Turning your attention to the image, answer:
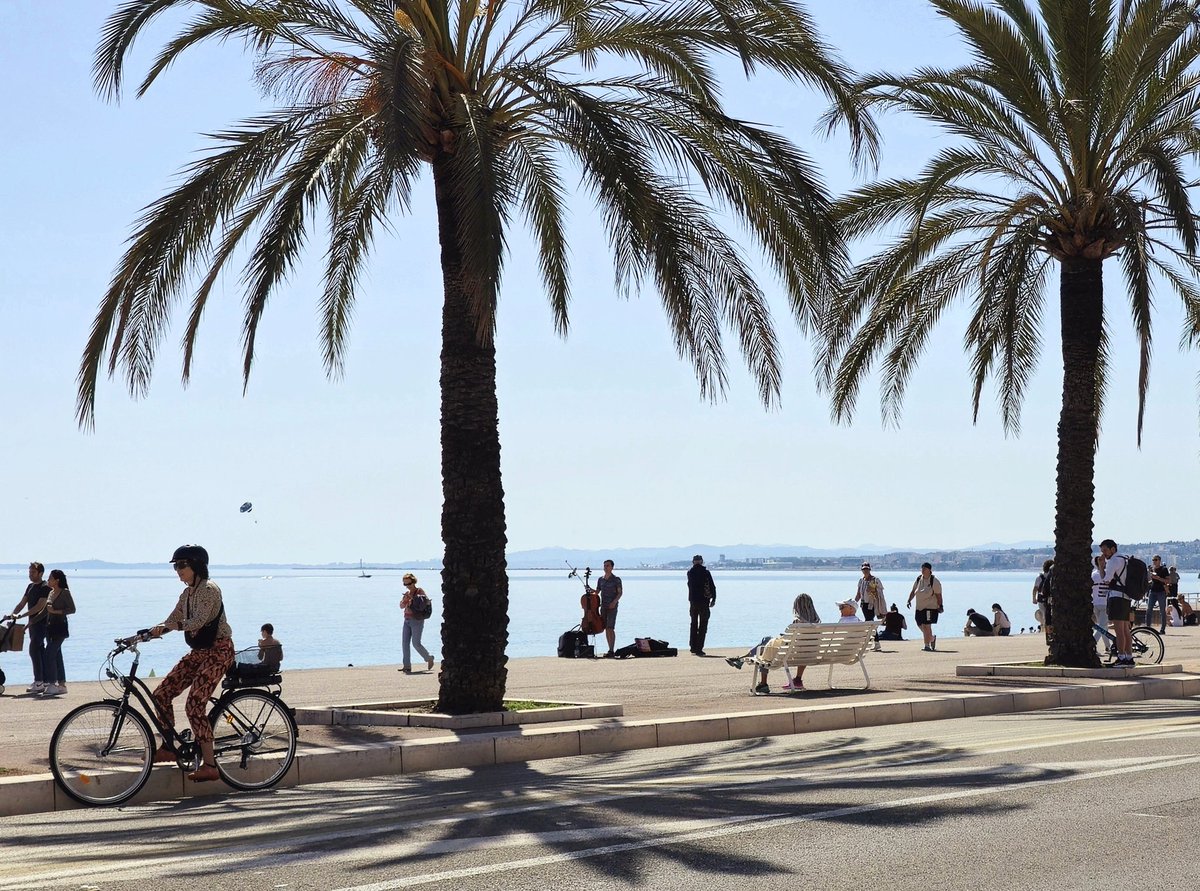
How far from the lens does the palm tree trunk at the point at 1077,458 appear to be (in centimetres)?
1873

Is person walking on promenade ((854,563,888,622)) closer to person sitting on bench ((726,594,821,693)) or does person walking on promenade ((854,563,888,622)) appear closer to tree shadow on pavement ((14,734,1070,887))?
person sitting on bench ((726,594,821,693))

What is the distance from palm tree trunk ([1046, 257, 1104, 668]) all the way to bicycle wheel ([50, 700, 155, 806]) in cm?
1266

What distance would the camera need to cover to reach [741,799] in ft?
29.8

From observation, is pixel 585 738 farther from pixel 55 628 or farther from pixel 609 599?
pixel 609 599

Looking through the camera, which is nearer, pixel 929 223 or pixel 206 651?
pixel 206 651

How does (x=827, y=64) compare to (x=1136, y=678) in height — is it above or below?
above

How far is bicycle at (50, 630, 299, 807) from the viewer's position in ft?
31.7

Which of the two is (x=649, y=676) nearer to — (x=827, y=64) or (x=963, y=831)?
(x=827, y=64)

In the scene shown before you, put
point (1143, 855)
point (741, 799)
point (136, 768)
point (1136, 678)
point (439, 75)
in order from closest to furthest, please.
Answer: point (1143, 855) → point (741, 799) → point (136, 768) → point (439, 75) → point (1136, 678)

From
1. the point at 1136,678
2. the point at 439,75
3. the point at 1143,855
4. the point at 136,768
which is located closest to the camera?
the point at 1143,855

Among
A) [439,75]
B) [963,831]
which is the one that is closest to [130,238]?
[439,75]

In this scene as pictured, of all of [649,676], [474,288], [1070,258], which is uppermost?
[1070,258]

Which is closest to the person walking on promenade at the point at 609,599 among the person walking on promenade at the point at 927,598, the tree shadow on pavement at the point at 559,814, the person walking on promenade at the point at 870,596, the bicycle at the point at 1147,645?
the person walking on promenade at the point at 927,598

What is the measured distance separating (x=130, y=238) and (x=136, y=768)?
19.3 ft
